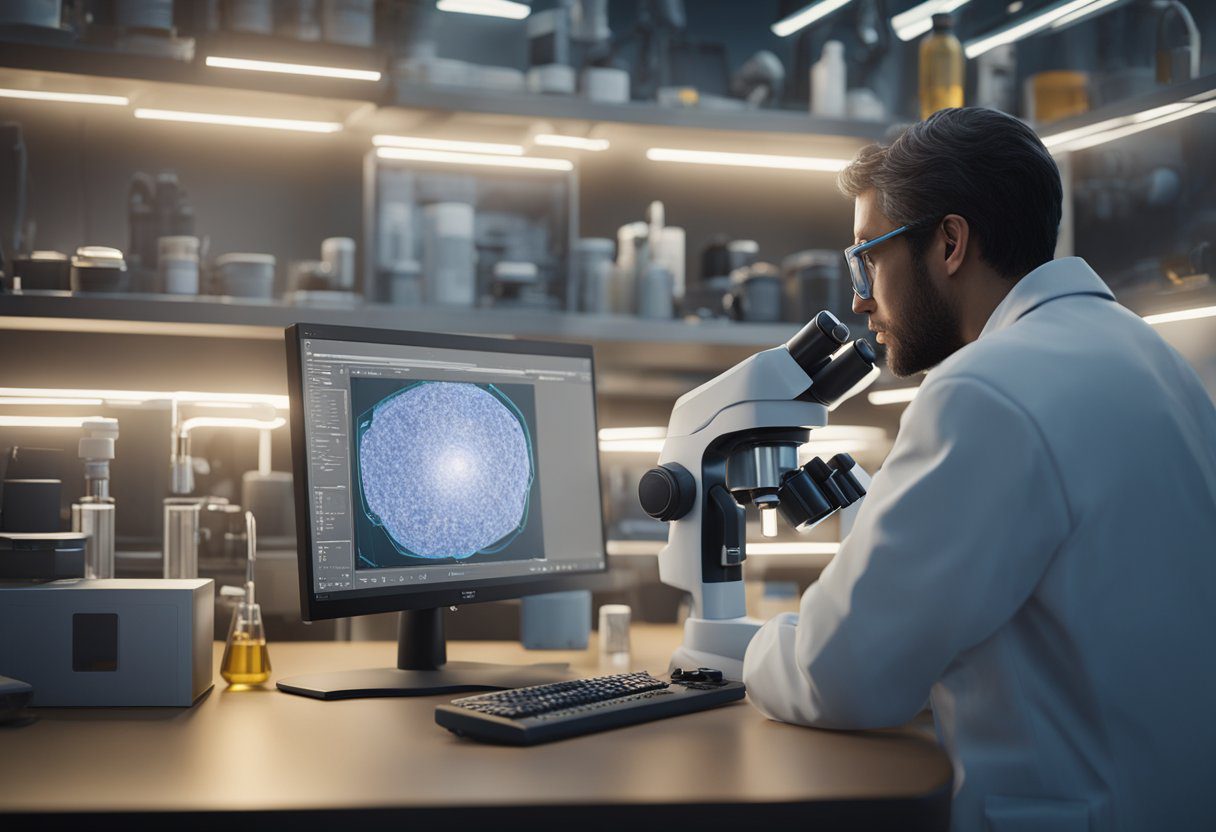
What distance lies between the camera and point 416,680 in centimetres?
149

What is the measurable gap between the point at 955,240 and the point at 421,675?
0.94m

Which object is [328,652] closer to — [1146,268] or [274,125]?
[274,125]

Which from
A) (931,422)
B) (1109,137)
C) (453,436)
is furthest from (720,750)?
(1109,137)

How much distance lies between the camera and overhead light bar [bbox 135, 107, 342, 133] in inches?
88.7

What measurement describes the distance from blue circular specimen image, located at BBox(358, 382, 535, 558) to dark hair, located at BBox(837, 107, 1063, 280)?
0.66m

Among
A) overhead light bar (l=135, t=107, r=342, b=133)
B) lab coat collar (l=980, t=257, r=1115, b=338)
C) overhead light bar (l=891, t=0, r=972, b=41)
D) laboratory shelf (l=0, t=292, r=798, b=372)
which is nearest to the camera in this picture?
lab coat collar (l=980, t=257, r=1115, b=338)

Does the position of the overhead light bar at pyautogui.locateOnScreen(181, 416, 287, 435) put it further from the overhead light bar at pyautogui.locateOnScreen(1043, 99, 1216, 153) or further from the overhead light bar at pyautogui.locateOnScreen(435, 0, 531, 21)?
the overhead light bar at pyautogui.locateOnScreen(1043, 99, 1216, 153)

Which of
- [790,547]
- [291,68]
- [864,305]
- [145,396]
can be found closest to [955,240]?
[864,305]

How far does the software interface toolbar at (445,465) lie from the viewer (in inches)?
A: 55.1

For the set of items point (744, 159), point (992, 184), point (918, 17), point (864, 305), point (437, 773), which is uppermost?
point (918, 17)

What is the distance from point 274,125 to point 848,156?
1.30 m

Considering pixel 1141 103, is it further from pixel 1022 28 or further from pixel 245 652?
pixel 245 652

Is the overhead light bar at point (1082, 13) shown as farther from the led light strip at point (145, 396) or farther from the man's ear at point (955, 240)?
the led light strip at point (145, 396)

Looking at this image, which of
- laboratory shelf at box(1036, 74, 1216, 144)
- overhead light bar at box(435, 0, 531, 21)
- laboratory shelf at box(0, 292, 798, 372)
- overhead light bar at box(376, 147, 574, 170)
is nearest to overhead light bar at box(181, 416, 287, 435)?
laboratory shelf at box(0, 292, 798, 372)
